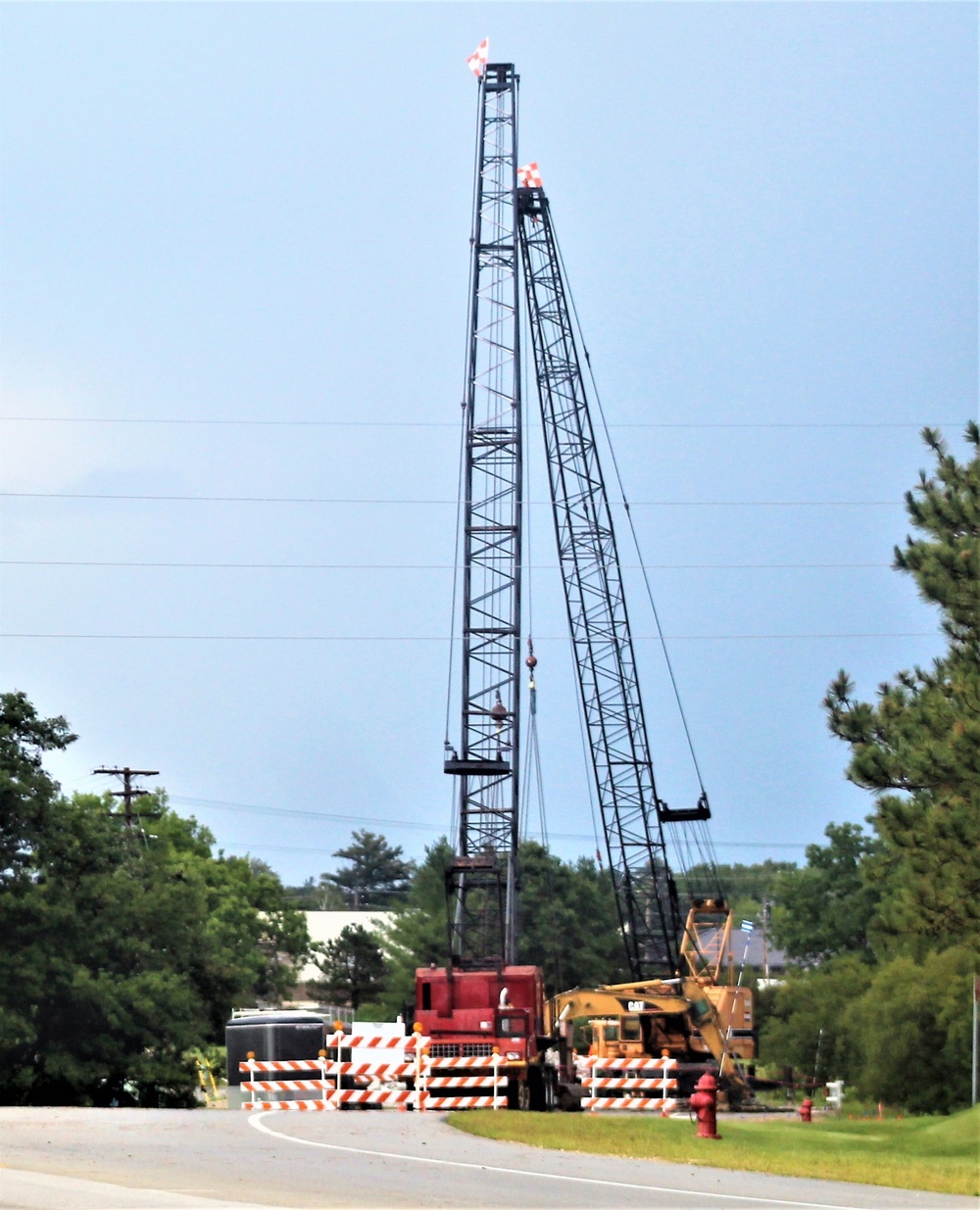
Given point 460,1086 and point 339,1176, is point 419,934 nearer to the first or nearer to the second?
point 460,1086

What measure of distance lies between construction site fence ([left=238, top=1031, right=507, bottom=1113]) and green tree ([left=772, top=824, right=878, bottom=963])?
63.0 m

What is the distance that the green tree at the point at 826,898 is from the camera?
9181 cm

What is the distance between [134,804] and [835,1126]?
54393mm

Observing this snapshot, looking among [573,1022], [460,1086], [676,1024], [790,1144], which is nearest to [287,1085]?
[460,1086]

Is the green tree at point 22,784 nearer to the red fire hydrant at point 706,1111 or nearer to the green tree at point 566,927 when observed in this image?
the red fire hydrant at point 706,1111

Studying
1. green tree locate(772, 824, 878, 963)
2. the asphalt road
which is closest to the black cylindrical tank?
the asphalt road

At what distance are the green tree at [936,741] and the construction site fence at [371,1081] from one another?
7853 millimetres

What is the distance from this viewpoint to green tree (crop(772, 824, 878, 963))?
91.8 meters

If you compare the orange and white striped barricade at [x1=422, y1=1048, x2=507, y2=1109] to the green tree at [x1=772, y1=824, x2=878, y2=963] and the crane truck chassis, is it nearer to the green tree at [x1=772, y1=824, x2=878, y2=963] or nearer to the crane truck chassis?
the crane truck chassis

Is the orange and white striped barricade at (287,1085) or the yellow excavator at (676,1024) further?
the yellow excavator at (676,1024)

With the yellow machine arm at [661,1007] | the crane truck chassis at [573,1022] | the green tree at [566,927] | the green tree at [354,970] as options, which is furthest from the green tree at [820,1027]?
the green tree at [354,970]

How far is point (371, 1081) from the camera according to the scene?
102ft

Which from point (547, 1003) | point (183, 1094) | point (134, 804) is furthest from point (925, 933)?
point (134, 804)

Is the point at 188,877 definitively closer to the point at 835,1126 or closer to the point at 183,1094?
the point at 183,1094
